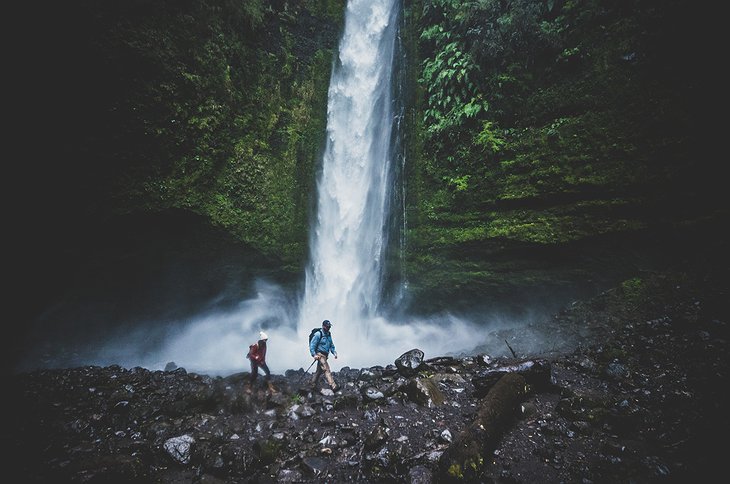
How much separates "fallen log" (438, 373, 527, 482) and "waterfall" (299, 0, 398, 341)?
6896 millimetres

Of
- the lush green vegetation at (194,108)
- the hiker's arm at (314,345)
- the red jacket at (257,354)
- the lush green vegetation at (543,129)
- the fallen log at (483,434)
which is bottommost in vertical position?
the fallen log at (483,434)

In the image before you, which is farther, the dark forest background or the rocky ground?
the dark forest background

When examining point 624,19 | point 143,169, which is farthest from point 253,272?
point 624,19

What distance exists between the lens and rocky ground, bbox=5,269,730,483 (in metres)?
3.30

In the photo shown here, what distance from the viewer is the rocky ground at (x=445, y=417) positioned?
3.30m

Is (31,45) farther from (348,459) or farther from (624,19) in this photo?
(624,19)

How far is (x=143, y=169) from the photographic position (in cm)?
770

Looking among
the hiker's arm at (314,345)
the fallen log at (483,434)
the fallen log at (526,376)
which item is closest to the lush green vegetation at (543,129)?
the fallen log at (526,376)

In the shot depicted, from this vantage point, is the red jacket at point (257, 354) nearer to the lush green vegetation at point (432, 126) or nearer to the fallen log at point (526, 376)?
the fallen log at point (526, 376)

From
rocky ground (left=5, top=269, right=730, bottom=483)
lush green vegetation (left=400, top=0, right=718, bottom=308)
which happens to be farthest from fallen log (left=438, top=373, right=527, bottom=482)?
lush green vegetation (left=400, top=0, right=718, bottom=308)

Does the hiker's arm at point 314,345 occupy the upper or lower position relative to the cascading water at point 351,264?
lower

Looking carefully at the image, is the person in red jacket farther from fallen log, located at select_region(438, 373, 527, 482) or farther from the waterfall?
the waterfall

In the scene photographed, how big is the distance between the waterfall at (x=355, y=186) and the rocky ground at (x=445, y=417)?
436 centimetres

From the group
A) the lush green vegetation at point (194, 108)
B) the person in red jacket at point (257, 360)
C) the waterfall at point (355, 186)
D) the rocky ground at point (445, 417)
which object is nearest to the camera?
the rocky ground at point (445, 417)
